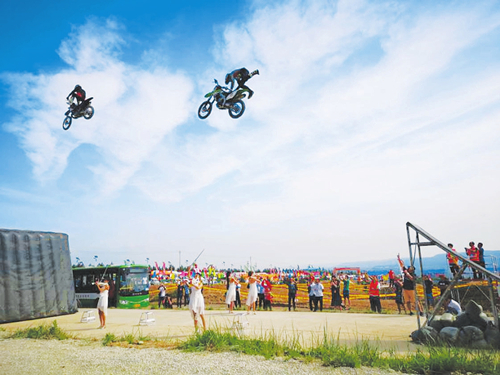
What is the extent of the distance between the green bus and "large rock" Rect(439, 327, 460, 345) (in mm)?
17056

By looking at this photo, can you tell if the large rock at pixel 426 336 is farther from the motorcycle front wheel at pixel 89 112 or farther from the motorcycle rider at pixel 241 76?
the motorcycle front wheel at pixel 89 112

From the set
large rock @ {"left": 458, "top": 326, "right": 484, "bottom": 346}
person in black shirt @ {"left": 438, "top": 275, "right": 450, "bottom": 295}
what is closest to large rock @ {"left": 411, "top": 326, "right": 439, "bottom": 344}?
large rock @ {"left": 458, "top": 326, "right": 484, "bottom": 346}

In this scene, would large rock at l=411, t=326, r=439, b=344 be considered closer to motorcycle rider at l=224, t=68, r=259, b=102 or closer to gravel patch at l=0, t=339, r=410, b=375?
gravel patch at l=0, t=339, r=410, b=375

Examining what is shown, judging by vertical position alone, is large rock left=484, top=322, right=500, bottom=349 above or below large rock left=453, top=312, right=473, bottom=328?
below

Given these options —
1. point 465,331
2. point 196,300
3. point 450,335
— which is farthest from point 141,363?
point 465,331

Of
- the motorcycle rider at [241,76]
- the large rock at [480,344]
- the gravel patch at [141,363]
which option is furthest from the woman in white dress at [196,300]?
the motorcycle rider at [241,76]

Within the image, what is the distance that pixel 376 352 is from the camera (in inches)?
239

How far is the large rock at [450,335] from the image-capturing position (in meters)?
6.60

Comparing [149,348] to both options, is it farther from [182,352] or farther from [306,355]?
[306,355]

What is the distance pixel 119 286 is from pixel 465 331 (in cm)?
1785

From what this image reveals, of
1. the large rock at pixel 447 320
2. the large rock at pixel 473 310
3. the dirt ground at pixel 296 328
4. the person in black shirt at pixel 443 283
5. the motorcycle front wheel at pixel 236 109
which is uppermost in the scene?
the motorcycle front wheel at pixel 236 109

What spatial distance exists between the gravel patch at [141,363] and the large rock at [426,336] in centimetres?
215

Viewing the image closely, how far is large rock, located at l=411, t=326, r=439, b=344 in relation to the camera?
688cm

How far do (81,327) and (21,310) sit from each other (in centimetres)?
335
